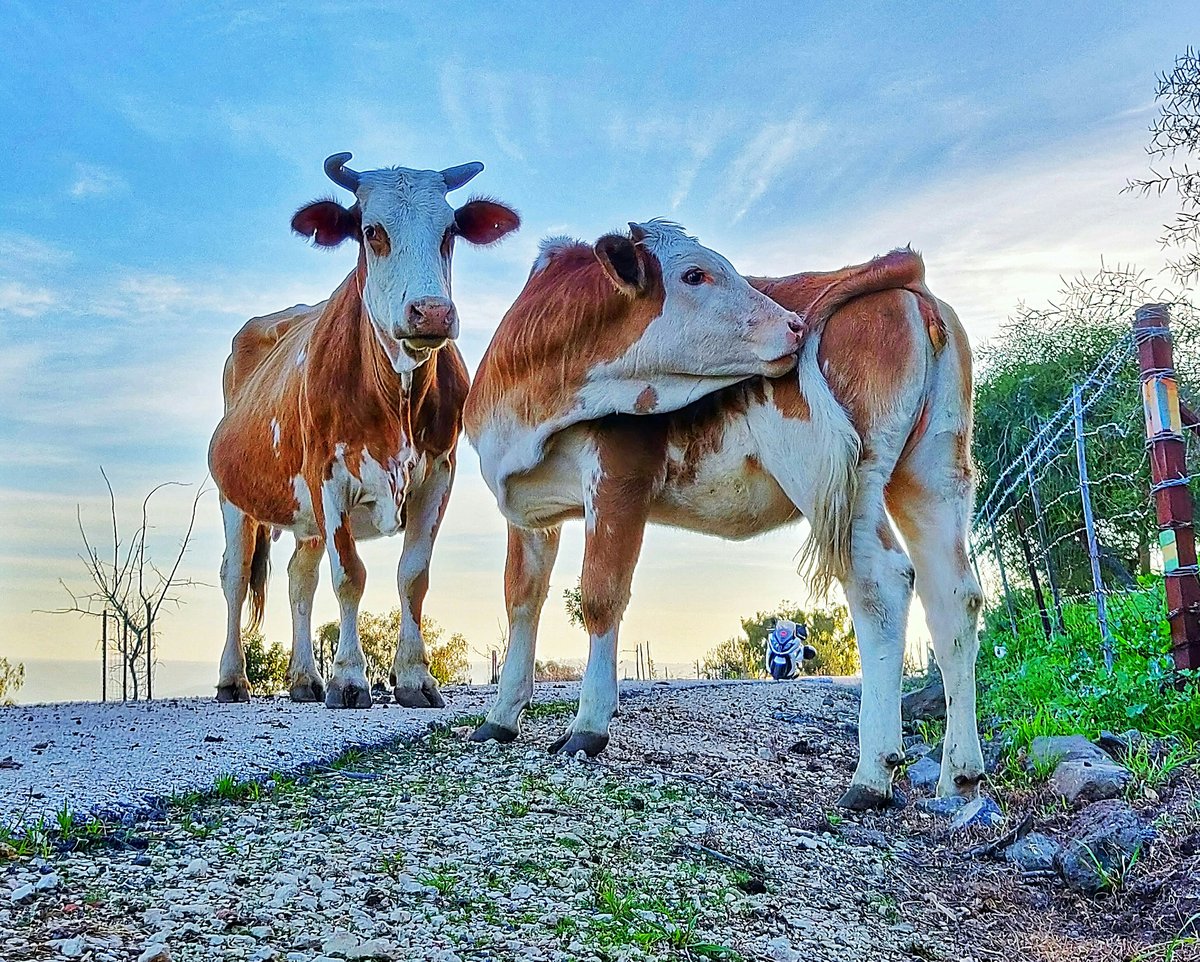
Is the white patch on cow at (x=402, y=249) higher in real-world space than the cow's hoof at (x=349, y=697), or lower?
higher

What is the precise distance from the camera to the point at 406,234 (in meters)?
6.53

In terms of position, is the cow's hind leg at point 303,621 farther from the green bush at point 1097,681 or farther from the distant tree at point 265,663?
the distant tree at point 265,663

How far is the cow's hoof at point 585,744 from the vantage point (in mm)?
5039

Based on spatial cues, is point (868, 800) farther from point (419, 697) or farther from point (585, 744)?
point (419, 697)

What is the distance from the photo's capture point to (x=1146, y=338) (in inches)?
244

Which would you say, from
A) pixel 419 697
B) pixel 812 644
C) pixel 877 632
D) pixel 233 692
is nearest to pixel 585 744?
pixel 877 632

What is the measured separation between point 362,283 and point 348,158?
0.78m

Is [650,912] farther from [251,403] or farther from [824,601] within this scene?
[251,403]

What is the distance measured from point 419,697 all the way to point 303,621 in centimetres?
215

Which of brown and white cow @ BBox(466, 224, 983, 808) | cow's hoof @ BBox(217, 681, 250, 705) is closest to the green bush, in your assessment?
brown and white cow @ BBox(466, 224, 983, 808)

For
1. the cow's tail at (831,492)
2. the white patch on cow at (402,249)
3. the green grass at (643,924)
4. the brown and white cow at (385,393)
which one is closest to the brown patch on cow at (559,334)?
the brown and white cow at (385,393)

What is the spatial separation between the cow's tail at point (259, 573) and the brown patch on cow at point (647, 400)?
18.3 ft

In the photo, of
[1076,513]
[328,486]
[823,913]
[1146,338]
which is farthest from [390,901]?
[1076,513]

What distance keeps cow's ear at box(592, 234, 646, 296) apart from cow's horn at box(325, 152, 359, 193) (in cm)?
233
